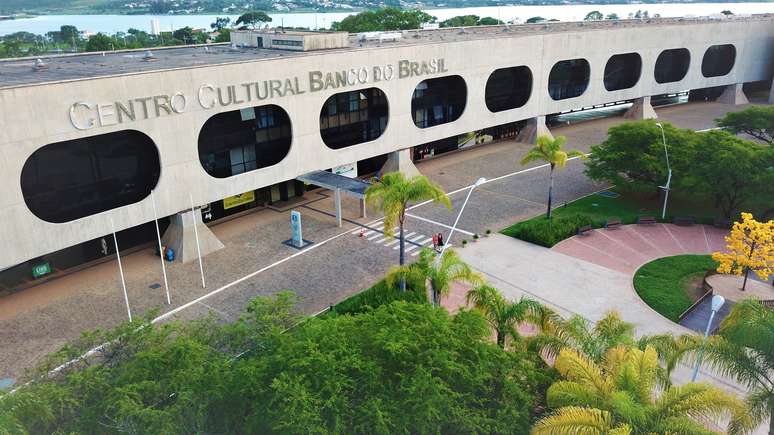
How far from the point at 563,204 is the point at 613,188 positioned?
20.9ft

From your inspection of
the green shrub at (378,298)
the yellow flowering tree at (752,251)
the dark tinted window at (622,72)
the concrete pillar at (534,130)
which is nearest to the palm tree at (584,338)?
the green shrub at (378,298)

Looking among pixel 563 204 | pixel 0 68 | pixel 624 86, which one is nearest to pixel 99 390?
pixel 0 68

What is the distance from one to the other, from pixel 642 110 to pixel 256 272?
55.2 m

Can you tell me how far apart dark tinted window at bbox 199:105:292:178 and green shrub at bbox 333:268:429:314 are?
15182 mm

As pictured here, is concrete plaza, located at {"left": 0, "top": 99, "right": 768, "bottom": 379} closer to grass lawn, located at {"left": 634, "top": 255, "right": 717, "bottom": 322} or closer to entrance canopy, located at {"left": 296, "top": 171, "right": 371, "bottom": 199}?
grass lawn, located at {"left": 634, "top": 255, "right": 717, "bottom": 322}

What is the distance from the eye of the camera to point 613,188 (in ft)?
154

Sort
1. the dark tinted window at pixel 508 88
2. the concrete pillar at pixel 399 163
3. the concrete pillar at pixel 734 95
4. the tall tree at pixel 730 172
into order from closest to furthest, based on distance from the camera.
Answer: the tall tree at pixel 730 172, the concrete pillar at pixel 399 163, the dark tinted window at pixel 508 88, the concrete pillar at pixel 734 95

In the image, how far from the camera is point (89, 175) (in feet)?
107

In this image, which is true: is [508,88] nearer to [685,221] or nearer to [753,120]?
[753,120]

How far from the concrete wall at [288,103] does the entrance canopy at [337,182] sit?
607 mm

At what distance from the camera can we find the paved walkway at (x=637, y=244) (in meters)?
34.6

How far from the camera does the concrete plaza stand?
28922mm

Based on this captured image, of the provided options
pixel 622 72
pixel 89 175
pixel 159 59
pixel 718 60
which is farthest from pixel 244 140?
pixel 718 60

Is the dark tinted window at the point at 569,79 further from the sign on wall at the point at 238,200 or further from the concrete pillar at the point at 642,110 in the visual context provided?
the sign on wall at the point at 238,200
